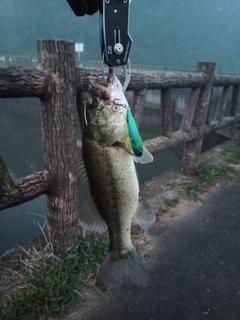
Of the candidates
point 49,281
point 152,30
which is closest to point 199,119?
point 49,281

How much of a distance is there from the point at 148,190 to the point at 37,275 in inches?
84.2

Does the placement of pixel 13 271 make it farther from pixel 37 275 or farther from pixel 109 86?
pixel 109 86

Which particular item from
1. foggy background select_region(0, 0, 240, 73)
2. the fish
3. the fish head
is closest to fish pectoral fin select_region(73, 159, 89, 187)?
the fish

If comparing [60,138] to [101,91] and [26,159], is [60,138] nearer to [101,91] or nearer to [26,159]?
[101,91]

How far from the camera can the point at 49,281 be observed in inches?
92.4

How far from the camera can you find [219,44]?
7094 cm

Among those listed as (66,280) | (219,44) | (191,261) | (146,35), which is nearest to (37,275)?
(66,280)

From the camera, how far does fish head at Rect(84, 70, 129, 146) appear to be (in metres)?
1.20

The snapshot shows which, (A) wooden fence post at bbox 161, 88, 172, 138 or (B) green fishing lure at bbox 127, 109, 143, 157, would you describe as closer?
(B) green fishing lure at bbox 127, 109, 143, 157

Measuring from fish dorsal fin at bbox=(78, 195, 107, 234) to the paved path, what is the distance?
115 centimetres

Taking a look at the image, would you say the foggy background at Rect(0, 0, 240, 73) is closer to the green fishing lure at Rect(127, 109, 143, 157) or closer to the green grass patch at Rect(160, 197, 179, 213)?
the green grass patch at Rect(160, 197, 179, 213)

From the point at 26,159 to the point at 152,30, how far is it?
221ft

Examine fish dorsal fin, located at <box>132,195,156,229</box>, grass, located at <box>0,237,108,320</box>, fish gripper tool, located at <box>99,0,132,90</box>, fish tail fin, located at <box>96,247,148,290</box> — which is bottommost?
grass, located at <box>0,237,108,320</box>

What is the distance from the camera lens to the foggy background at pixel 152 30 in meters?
59.4
